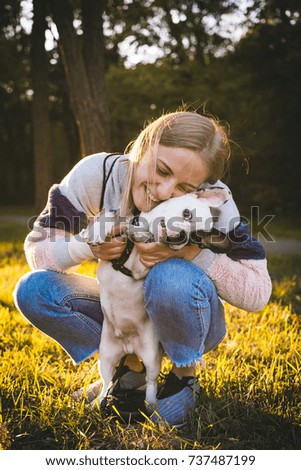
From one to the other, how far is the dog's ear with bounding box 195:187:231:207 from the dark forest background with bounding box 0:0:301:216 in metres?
3.47

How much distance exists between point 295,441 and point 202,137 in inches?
47.4

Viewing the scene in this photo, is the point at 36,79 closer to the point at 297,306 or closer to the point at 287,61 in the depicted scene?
the point at 287,61

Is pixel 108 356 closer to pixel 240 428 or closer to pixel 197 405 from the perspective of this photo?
pixel 197 405

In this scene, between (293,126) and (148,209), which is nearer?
(148,209)

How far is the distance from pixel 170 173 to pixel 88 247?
1.58 feet

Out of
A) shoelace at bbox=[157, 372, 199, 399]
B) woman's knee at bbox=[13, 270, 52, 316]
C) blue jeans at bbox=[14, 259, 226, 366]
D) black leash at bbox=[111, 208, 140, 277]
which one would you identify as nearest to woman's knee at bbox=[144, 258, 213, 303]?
blue jeans at bbox=[14, 259, 226, 366]

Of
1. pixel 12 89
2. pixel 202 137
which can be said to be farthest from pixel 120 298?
pixel 12 89

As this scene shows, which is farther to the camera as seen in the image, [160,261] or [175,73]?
[175,73]

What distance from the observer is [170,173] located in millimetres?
1987

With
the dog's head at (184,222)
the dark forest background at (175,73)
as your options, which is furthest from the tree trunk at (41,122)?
the dog's head at (184,222)

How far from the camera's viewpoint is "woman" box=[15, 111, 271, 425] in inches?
78.7

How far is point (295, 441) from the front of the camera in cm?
183

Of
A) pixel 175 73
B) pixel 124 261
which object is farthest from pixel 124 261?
pixel 175 73

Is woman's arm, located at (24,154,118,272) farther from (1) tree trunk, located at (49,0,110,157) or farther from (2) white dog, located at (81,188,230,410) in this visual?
(1) tree trunk, located at (49,0,110,157)
